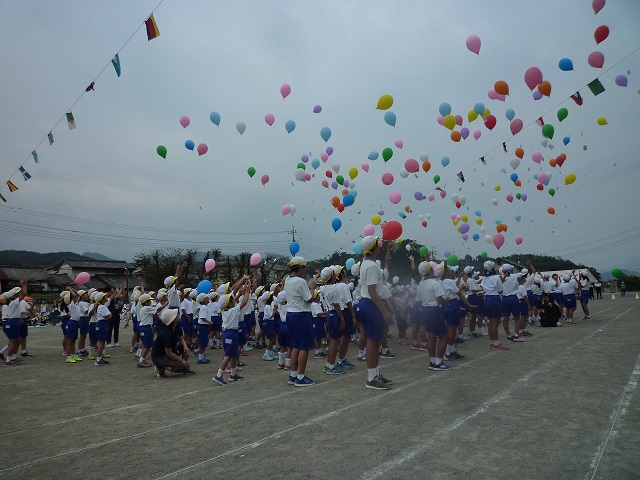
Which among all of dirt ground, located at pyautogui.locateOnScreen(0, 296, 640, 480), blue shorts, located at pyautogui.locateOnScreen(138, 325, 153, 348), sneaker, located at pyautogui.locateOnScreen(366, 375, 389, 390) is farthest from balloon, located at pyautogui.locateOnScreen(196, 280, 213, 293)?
sneaker, located at pyautogui.locateOnScreen(366, 375, 389, 390)

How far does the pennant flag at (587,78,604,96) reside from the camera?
29.1 ft

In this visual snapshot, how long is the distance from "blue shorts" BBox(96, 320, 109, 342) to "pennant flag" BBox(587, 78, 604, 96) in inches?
487

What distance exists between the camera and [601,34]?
8773 mm

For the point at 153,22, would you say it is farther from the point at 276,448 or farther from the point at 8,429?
the point at 276,448

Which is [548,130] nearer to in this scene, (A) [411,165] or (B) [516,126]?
(B) [516,126]

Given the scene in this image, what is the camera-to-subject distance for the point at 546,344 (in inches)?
384

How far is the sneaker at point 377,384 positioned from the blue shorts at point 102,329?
23.7 feet

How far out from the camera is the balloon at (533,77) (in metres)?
9.95

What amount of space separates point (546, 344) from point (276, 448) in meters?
8.19

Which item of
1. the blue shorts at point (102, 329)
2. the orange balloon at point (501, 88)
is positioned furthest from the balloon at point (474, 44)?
the blue shorts at point (102, 329)

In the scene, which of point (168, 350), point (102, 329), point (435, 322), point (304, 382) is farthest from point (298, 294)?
point (102, 329)

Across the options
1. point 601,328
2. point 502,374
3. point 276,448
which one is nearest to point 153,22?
point 276,448

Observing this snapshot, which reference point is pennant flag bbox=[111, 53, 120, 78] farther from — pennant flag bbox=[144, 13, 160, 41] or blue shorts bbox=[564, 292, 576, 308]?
blue shorts bbox=[564, 292, 576, 308]

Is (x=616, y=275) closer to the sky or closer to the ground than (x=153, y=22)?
closer to the ground
